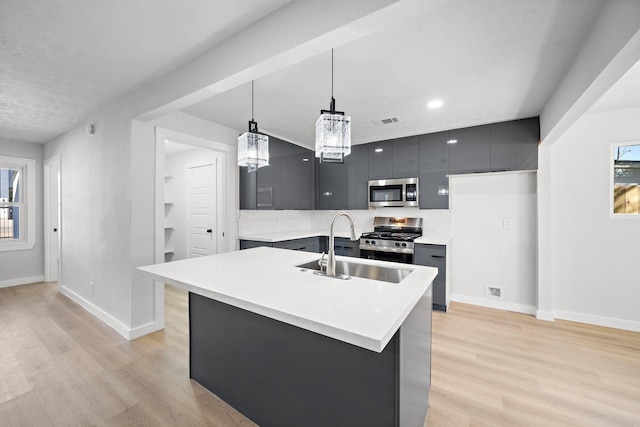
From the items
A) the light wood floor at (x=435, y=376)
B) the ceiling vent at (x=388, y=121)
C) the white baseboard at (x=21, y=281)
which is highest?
the ceiling vent at (x=388, y=121)

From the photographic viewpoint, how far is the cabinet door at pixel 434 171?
146 inches

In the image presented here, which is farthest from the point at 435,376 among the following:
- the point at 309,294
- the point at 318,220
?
the point at 318,220

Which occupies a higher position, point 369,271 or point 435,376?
point 369,271

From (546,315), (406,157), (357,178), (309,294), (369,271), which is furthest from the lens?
(357,178)

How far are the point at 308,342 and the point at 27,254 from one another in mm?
5829

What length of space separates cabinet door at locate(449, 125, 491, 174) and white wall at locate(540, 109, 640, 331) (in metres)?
0.66

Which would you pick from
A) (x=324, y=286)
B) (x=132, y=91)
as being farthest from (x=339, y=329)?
(x=132, y=91)

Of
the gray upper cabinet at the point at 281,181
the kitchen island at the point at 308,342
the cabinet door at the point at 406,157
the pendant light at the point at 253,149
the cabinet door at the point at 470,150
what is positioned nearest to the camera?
the kitchen island at the point at 308,342

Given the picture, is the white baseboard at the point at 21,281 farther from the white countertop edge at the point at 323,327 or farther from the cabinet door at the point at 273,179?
the white countertop edge at the point at 323,327

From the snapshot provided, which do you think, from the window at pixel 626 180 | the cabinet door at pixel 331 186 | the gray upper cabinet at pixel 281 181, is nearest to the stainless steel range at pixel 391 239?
the cabinet door at pixel 331 186

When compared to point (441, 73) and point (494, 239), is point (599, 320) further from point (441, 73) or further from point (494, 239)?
point (441, 73)

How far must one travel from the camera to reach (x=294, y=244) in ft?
13.3

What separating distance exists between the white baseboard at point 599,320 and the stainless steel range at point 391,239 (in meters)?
1.77

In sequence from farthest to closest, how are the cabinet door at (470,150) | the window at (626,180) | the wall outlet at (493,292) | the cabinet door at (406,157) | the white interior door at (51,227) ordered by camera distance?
the white interior door at (51,227), the cabinet door at (406,157), the wall outlet at (493,292), the cabinet door at (470,150), the window at (626,180)
